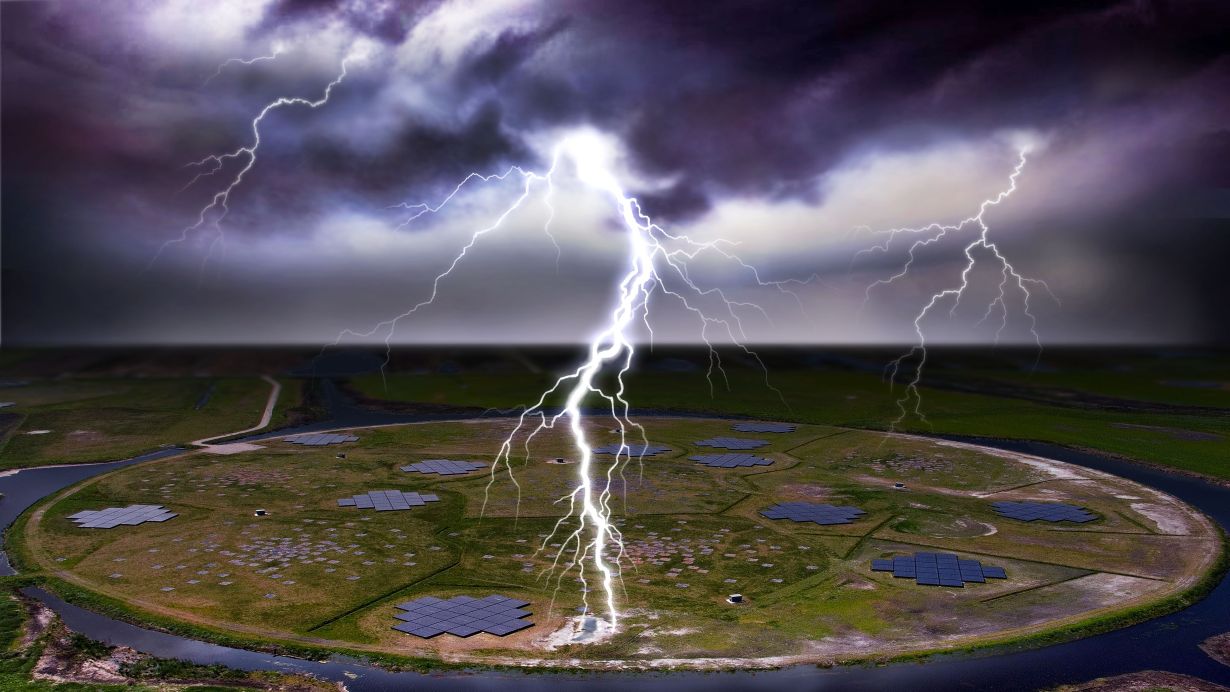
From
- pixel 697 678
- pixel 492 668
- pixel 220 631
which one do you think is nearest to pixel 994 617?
pixel 697 678

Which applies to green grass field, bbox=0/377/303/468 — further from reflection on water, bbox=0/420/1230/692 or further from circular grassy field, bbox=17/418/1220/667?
reflection on water, bbox=0/420/1230/692

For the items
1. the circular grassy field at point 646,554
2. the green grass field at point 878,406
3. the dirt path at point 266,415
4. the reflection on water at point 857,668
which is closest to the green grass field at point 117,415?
the dirt path at point 266,415

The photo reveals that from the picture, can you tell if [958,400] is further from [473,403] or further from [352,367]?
[352,367]

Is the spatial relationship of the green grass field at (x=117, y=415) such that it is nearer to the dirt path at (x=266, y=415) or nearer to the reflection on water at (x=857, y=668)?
the dirt path at (x=266, y=415)

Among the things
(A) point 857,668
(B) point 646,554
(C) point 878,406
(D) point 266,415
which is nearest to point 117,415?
(D) point 266,415

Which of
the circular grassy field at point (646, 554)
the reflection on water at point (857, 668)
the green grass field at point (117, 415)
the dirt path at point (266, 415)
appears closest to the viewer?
the reflection on water at point (857, 668)

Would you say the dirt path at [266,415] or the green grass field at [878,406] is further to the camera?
the dirt path at [266,415]

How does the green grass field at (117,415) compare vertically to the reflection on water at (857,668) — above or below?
above

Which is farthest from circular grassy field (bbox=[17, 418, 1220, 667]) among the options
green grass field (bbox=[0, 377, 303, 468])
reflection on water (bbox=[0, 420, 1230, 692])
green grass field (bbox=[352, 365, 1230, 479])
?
green grass field (bbox=[352, 365, 1230, 479])
